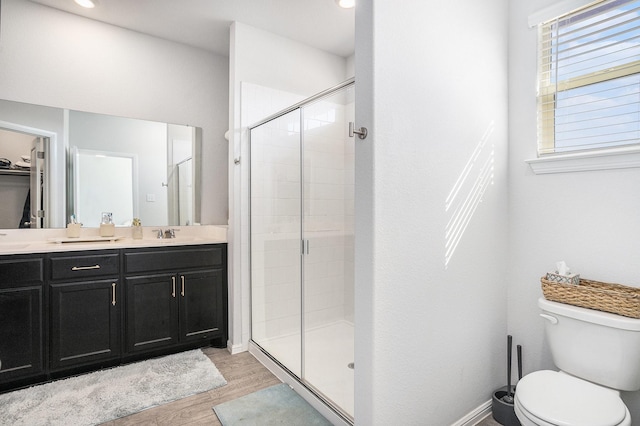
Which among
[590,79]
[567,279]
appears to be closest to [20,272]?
[567,279]

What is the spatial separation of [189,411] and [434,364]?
139 cm

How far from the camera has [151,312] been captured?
2.46 meters

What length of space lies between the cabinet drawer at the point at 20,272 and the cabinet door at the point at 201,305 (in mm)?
861

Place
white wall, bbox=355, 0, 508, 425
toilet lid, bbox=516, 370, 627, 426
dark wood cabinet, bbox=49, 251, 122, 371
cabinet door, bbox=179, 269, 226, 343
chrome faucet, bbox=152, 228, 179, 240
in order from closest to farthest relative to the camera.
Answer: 1. toilet lid, bbox=516, 370, 627, 426
2. white wall, bbox=355, 0, 508, 425
3. dark wood cabinet, bbox=49, 251, 122, 371
4. cabinet door, bbox=179, 269, 226, 343
5. chrome faucet, bbox=152, 228, 179, 240

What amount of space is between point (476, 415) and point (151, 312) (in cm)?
224

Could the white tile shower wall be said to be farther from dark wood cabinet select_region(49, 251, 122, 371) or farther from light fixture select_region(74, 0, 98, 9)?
light fixture select_region(74, 0, 98, 9)

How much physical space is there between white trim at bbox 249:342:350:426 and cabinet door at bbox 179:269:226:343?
363mm

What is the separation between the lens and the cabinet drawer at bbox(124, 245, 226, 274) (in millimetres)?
2406

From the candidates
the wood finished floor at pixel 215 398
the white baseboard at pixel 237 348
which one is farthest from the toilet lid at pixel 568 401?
the white baseboard at pixel 237 348

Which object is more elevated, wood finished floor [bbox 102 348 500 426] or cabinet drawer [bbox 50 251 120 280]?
cabinet drawer [bbox 50 251 120 280]

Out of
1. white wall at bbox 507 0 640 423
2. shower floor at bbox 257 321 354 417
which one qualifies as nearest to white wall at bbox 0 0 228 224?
shower floor at bbox 257 321 354 417

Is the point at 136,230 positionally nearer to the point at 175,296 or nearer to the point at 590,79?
the point at 175,296

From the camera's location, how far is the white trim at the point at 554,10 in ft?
5.51

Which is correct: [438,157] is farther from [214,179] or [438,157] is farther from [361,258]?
[214,179]
